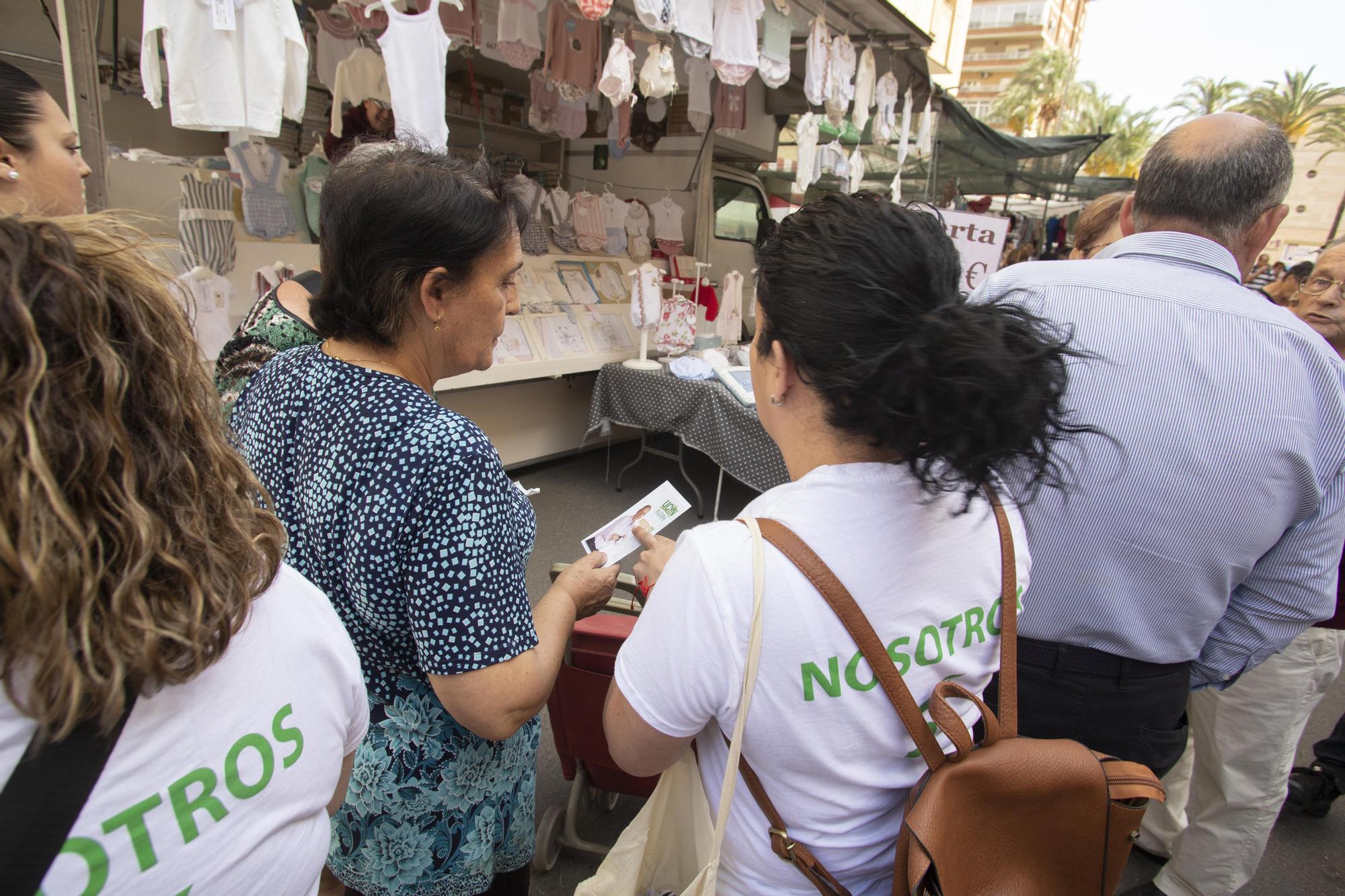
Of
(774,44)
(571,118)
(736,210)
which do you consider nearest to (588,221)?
(571,118)

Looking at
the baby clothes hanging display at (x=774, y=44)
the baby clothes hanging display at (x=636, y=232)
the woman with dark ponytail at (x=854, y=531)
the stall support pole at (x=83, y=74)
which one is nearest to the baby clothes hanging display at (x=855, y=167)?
the baby clothes hanging display at (x=774, y=44)

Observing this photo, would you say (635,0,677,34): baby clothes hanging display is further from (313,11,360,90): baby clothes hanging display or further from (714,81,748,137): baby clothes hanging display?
(714,81,748,137): baby clothes hanging display

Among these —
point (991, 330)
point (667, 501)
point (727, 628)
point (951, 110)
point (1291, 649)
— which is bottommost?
point (1291, 649)

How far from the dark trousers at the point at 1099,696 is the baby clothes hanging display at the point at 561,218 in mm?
4817

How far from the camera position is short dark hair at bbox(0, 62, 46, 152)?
4.83 ft

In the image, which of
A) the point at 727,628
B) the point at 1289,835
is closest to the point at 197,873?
the point at 727,628

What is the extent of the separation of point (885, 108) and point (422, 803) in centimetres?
693

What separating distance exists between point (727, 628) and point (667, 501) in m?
0.77

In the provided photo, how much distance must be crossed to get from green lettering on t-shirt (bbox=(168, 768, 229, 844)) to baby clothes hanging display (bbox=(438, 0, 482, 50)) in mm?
4526

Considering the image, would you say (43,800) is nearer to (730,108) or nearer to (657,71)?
(657,71)

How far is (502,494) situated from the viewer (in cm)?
97

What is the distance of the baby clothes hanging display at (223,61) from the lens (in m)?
2.53

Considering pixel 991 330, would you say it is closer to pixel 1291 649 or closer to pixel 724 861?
pixel 724 861

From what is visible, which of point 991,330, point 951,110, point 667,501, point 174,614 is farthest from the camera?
point 951,110
